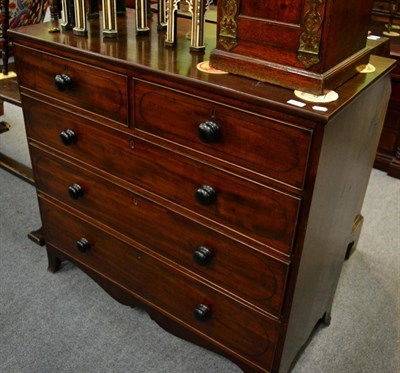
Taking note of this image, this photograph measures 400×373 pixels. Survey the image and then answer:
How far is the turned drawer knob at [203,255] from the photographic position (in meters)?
1.35

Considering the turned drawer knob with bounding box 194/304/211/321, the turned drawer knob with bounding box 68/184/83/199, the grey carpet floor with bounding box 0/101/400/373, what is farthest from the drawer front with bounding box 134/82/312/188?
the grey carpet floor with bounding box 0/101/400/373

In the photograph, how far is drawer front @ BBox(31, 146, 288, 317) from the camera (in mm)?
1286

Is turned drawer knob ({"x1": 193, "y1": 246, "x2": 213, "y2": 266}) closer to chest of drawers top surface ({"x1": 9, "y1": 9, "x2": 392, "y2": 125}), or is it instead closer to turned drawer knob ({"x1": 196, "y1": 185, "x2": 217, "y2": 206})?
turned drawer knob ({"x1": 196, "y1": 185, "x2": 217, "y2": 206})

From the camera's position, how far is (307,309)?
4.93 ft

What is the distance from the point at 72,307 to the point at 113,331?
8.4 inches

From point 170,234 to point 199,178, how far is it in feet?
0.85

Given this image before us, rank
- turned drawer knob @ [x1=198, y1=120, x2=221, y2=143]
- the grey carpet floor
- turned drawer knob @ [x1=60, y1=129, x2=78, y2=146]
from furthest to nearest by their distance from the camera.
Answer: the grey carpet floor, turned drawer knob @ [x1=60, y1=129, x2=78, y2=146], turned drawer knob @ [x1=198, y1=120, x2=221, y2=143]

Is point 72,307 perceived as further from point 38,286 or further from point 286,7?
point 286,7

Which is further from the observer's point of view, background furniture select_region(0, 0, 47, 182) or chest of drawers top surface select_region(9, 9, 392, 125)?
background furniture select_region(0, 0, 47, 182)

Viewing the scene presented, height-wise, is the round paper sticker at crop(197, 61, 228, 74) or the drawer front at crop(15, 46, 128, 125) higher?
the round paper sticker at crop(197, 61, 228, 74)

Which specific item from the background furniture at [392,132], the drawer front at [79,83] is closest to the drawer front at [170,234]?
the drawer front at [79,83]

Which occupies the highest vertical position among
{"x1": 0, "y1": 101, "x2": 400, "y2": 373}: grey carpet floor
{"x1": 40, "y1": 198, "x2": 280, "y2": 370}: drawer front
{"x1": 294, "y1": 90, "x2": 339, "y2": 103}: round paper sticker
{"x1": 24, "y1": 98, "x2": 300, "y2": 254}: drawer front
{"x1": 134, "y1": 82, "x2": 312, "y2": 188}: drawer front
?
{"x1": 294, "y1": 90, "x2": 339, "y2": 103}: round paper sticker

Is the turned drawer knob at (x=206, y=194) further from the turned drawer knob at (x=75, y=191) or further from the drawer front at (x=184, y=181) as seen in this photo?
the turned drawer knob at (x=75, y=191)

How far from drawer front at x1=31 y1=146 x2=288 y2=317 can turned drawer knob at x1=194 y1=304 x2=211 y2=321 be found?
0.12m
